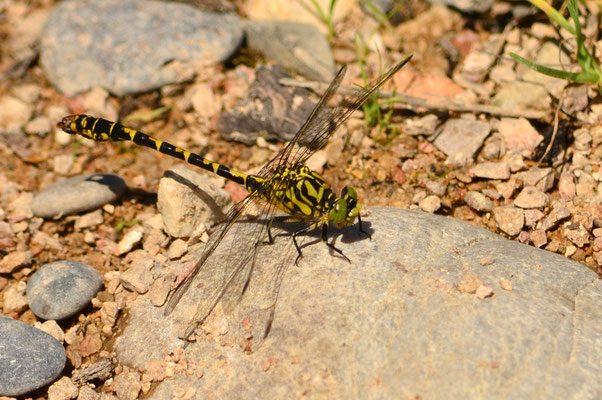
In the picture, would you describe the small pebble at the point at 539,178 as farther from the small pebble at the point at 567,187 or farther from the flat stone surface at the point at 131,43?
the flat stone surface at the point at 131,43

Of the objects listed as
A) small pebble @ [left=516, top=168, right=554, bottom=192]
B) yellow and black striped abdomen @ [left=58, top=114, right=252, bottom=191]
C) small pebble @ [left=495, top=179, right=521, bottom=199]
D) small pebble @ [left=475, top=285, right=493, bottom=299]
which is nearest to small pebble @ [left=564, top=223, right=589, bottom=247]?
small pebble @ [left=516, top=168, right=554, bottom=192]

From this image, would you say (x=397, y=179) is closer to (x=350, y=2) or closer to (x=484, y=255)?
(x=484, y=255)

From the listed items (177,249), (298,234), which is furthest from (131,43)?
(298,234)

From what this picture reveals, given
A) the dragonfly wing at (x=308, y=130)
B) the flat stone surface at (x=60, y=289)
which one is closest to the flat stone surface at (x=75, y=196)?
the flat stone surface at (x=60, y=289)

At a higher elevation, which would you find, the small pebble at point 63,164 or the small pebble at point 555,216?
the small pebble at point 555,216

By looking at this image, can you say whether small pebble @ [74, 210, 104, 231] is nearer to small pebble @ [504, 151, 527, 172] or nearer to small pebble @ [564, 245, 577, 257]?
small pebble @ [504, 151, 527, 172]

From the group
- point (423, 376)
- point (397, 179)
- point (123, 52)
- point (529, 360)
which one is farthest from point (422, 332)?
point (123, 52)
